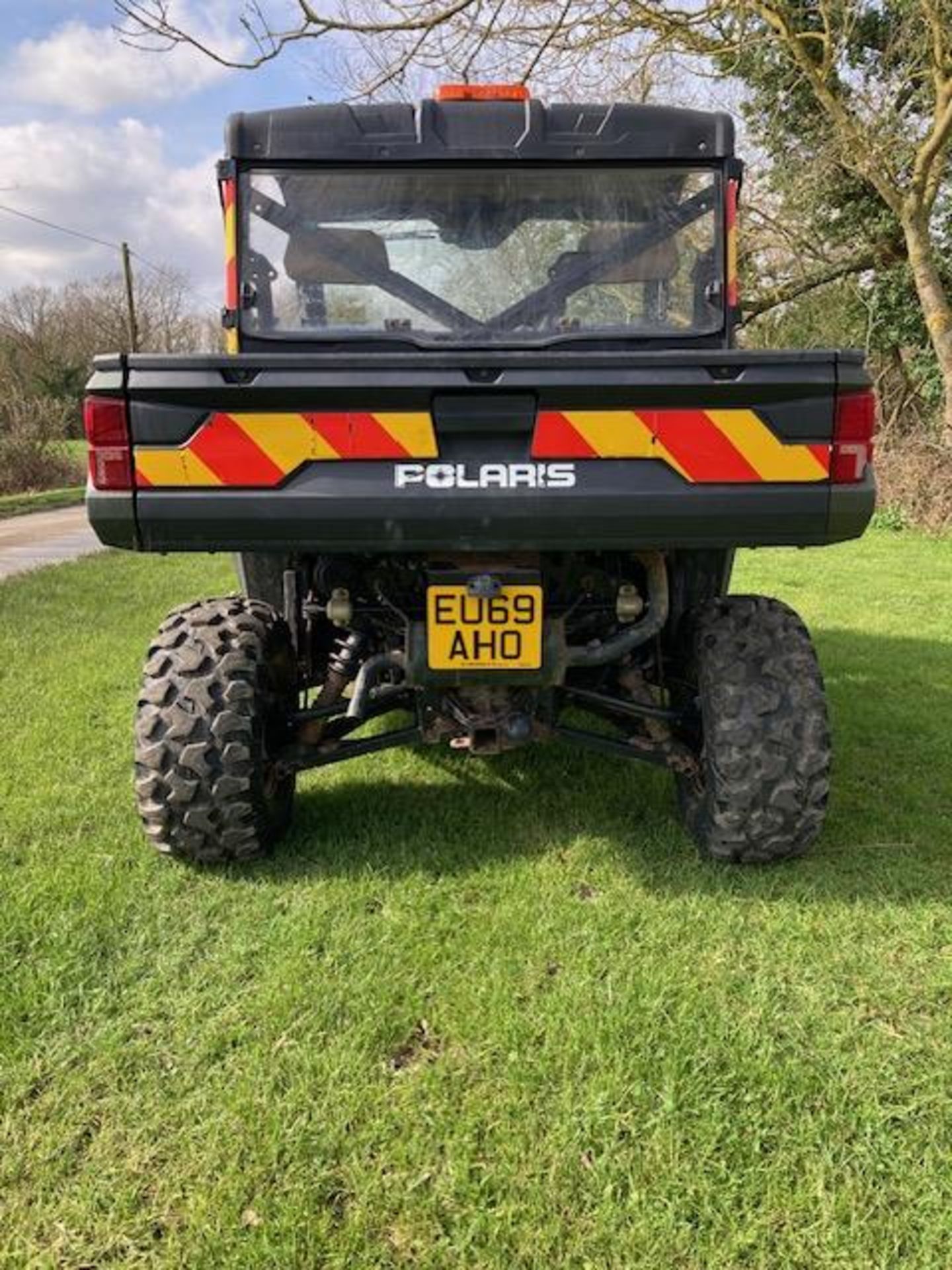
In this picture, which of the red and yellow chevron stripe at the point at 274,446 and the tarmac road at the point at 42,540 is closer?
the red and yellow chevron stripe at the point at 274,446

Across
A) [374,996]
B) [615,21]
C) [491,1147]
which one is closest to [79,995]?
[374,996]

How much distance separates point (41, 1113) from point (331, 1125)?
0.61m

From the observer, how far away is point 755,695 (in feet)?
9.65

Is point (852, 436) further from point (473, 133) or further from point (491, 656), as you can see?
point (473, 133)

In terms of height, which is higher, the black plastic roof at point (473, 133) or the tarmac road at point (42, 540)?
the black plastic roof at point (473, 133)

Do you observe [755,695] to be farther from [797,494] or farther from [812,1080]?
[812,1080]

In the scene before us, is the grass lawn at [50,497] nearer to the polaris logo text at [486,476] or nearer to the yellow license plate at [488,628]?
the yellow license plate at [488,628]

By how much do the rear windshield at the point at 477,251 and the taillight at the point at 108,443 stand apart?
34.1 inches

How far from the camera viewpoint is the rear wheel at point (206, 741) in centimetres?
292

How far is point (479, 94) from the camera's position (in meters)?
3.16

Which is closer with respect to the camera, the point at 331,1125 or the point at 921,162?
the point at 331,1125

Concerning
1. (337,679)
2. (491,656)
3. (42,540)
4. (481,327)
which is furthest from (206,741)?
(42,540)

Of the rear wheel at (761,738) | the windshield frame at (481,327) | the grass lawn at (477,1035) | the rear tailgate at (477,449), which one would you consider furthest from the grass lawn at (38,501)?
the rear wheel at (761,738)

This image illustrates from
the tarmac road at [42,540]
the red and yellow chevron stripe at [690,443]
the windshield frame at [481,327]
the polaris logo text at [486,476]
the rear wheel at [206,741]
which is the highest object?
the windshield frame at [481,327]
